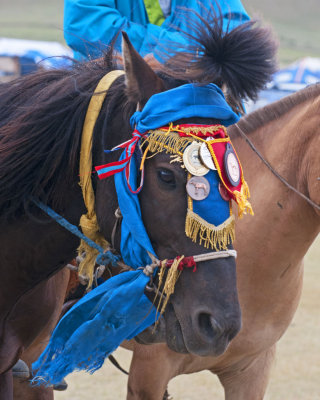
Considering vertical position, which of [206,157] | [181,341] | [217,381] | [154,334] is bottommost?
[217,381]

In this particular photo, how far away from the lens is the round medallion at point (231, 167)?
6.33 ft

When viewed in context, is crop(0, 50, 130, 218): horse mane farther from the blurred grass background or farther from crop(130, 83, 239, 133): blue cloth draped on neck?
the blurred grass background

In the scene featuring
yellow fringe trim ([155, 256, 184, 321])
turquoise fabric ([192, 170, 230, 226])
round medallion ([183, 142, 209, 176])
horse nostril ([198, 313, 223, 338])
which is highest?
round medallion ([183, 142, 209, 176])

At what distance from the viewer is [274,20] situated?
67.5m

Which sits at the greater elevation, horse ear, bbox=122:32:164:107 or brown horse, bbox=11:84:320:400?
horse ear, bbox=122:32:164:107

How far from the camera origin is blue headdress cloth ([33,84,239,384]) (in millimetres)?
1924

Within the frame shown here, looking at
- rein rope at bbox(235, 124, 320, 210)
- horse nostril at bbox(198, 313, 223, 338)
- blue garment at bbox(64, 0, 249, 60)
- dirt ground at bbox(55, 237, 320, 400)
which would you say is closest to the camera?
horse nostril at bbox(198, 313, 223, 338)

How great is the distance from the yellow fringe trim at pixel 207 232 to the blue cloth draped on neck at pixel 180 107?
0.30 meters

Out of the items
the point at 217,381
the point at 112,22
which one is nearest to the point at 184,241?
the point at 112,22

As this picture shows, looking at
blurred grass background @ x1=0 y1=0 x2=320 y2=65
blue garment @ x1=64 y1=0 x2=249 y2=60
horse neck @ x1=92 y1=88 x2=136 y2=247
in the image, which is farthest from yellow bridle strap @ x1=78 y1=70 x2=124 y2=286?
blurred grass background @ x1=0 y1=0 x2=320 y2=65

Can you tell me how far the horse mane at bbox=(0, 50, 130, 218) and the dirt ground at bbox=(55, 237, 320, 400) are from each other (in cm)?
309

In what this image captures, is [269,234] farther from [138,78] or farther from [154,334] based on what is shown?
[138,78]

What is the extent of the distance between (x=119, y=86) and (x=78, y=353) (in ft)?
2.88

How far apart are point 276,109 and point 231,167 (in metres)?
1.30
